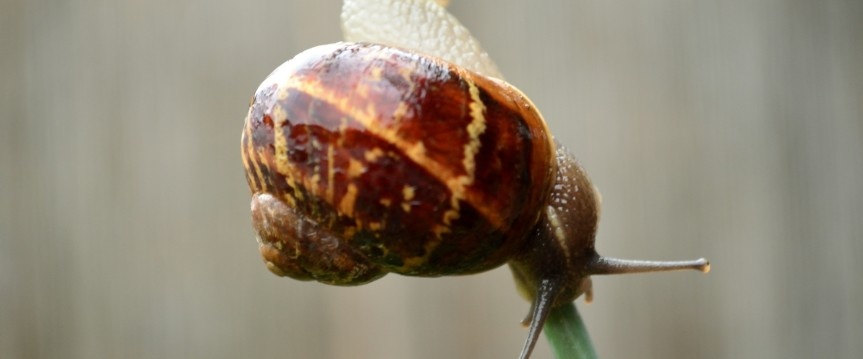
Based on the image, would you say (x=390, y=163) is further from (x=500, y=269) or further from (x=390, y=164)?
(x=500, y=269)

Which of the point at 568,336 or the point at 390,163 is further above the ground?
the point at 390,163

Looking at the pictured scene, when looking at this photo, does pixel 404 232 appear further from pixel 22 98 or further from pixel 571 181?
pixel 22 98

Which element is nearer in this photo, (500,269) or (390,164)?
(390,164)

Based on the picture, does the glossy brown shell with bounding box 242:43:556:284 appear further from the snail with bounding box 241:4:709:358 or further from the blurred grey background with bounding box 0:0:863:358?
the blurred grey background with bounding box 0:0:863:358

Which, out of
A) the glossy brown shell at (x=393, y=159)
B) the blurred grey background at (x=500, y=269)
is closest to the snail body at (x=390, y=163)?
the glossy brown shell at (x=393, y=159)

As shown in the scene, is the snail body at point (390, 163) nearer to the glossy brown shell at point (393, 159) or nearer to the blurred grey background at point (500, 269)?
the glossy brown shell at point (393, 159)

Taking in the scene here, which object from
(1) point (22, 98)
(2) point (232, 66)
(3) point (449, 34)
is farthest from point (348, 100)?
(1) point (22, 98)

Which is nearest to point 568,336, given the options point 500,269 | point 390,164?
point 390,164

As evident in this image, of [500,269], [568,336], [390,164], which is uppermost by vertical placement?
[390,164]
